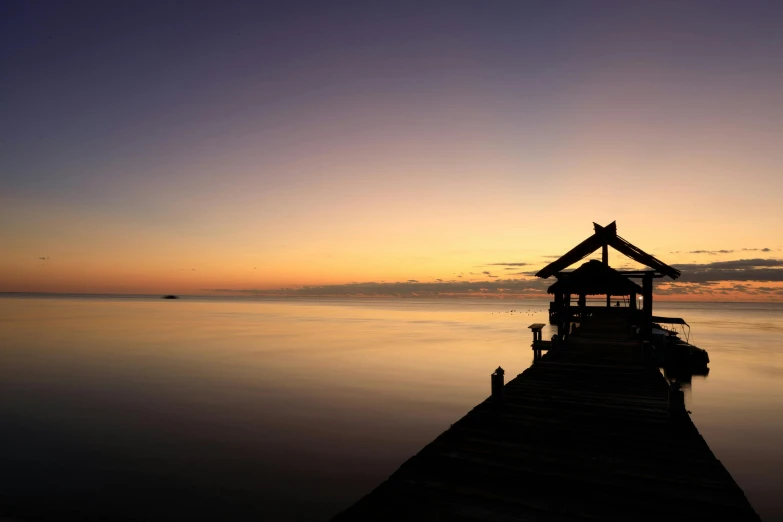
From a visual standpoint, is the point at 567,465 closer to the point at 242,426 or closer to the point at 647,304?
the point at 242,426

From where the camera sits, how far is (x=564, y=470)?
22.9 feet

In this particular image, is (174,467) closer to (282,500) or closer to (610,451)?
(282,500)

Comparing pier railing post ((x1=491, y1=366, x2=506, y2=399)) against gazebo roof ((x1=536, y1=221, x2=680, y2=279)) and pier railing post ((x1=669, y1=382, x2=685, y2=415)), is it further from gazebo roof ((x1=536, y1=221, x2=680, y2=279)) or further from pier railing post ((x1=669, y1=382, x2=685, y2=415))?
gazebo roof ((x1=536, y1=221, x2=680, y2=279))

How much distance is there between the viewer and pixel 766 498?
11414 mm

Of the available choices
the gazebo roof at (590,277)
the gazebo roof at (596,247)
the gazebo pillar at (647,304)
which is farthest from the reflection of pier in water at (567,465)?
the gazebo roof at (590,277)

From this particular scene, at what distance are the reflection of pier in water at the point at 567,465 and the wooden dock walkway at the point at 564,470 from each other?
0.7 inches

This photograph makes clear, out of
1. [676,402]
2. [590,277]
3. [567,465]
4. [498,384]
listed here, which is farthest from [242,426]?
[590,277]

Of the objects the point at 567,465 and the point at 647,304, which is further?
the point at 647,304

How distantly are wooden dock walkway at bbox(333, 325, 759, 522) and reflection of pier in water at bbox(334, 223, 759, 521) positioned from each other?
0.02 m

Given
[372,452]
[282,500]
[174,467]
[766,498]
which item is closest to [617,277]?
[766,498]

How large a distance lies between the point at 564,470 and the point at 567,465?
0.78 feet

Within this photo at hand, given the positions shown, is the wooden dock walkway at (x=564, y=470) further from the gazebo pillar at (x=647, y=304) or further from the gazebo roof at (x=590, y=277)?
the gazebo roof at (x=590, y=277)

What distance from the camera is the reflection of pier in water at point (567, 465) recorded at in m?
5.81

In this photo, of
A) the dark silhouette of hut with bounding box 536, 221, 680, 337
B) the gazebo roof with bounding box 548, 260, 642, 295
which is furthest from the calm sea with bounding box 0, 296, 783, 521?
the gazebo roof with bounding box 548, 260, 642, 295
